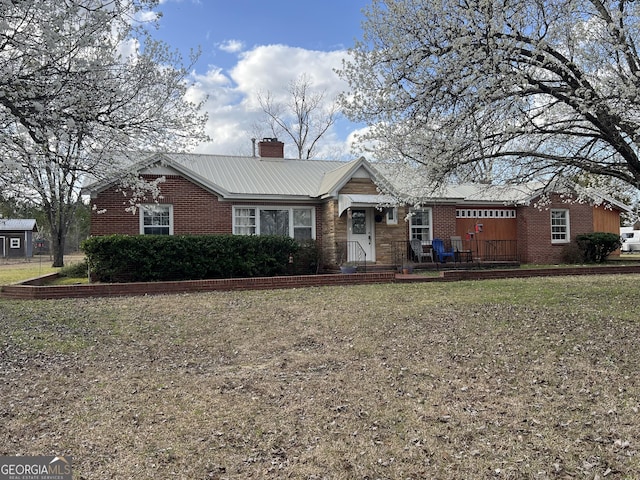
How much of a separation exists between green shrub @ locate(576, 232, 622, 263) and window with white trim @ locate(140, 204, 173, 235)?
16745 millimetres

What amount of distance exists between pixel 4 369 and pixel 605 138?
33.4ft

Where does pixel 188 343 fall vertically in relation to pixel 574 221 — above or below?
below

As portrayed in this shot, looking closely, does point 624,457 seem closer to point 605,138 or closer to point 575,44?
point 605,138

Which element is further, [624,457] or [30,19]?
[30,19]

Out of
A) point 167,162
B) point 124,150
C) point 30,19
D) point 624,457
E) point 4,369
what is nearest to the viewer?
point 624,457

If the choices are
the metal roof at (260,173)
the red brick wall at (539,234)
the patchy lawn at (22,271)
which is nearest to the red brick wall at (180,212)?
the metal roof at (260,173)

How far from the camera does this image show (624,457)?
142 inches

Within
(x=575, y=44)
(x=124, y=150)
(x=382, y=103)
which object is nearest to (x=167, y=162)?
(x=124, y=150)

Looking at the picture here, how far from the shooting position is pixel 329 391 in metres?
5.10

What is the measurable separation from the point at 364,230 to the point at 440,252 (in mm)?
3044

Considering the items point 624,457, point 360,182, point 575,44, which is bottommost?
point 624,457

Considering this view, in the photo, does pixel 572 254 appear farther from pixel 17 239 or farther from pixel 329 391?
pixel 17 239

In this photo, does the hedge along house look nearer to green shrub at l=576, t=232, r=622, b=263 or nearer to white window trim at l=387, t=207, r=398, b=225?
white window trim at l=387, t=207, r=398, b=225

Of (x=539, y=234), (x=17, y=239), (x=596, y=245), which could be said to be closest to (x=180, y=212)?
(x=539, y=234)
